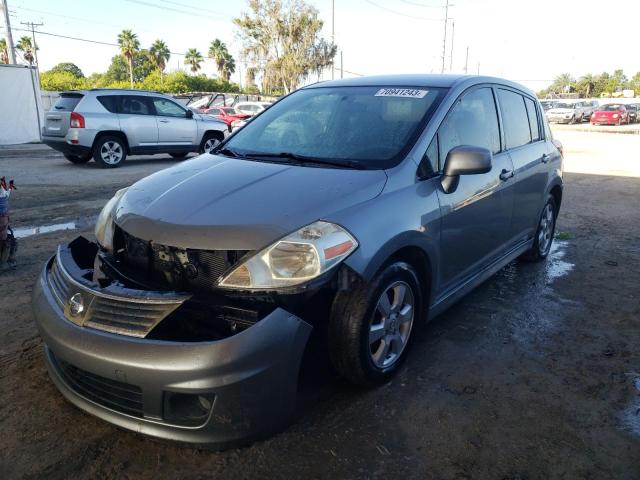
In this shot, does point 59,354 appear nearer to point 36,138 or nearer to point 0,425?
point 0,425

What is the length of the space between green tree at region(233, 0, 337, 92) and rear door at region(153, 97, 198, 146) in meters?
29.6

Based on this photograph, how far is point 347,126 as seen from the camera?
338 centimetres

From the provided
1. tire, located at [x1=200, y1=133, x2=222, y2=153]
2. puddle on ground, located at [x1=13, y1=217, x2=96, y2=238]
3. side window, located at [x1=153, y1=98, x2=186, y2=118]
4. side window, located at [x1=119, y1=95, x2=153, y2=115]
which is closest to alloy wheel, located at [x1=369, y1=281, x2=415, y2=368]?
puddle on ground, located at [x1=13, y1=217, x2=96, y2=238]

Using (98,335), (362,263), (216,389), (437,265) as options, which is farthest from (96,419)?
(437,265)

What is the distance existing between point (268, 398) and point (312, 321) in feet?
1.40

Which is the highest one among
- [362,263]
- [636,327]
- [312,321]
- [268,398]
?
[362,263]

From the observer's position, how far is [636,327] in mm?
3756

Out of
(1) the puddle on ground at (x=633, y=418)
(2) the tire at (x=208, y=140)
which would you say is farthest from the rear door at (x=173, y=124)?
(1) the puddle on ground at (x=633, y=418)

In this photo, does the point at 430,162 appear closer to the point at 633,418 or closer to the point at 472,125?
the point at 472,125

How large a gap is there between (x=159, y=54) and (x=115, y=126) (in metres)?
52.6

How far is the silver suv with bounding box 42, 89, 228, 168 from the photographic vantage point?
37.7 feet

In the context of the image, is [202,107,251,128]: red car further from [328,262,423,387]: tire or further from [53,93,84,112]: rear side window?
[328,262,423,387]: tire

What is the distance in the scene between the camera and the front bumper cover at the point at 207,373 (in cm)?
205

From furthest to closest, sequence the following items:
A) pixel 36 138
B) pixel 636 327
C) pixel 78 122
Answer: pixel 36 138 < pixel 78 122 < pixel 636 327
